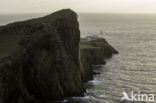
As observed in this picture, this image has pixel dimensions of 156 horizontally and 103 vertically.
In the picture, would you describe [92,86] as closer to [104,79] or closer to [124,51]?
[104,79]

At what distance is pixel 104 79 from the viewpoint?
72.2 meters

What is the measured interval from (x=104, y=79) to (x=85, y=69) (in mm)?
6755

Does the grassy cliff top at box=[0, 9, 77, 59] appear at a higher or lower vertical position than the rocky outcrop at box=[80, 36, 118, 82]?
higher

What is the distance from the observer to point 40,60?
53781mm

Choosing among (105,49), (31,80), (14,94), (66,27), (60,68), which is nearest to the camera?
(14,94)

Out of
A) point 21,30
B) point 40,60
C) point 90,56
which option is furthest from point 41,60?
point 90,56

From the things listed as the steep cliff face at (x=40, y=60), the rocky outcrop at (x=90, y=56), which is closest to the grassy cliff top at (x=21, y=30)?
the steep cliff face at (x=40, y=60)

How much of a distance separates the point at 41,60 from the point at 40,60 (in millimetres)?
260

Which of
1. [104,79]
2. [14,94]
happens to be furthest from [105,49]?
[14,94]

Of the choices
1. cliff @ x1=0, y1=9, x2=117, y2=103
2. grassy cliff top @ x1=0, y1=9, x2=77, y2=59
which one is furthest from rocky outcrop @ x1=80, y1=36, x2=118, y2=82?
grassy cliff top @ x1=0, y1=9, x2=77, y2=59

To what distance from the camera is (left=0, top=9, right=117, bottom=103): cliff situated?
155 ft

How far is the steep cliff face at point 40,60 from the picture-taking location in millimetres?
47469

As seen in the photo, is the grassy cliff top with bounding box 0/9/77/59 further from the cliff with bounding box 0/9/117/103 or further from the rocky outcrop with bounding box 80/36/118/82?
the rocky outcrop with bounding box 80/36/118/82

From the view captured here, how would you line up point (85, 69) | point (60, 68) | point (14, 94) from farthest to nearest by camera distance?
point (85, 69) → point (60, 68) → point (14, 94)
